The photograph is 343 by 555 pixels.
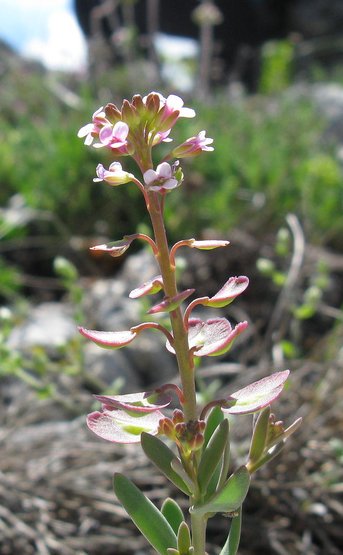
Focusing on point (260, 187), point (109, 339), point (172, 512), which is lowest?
point (260, 187)

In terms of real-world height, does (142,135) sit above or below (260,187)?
above

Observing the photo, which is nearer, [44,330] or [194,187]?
[44,330]

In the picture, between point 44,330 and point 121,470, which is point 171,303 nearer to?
point 121,470

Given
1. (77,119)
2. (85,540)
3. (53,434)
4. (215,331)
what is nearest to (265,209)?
(77,119)

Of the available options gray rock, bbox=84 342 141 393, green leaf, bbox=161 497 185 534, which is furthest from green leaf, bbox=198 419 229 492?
gray rock, bbox=84 342 141 393

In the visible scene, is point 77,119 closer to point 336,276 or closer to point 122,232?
point 122,232

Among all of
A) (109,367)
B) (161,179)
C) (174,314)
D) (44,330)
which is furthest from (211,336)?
(44,330)

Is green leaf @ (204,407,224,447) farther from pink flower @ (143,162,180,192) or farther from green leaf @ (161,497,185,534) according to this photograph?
pink flower @ (143,162,180,192)

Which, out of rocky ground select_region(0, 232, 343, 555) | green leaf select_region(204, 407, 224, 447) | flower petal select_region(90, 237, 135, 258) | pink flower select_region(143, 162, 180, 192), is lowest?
rocky ground select_region(0, 232, 343, 555)
